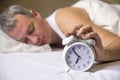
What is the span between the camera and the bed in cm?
88

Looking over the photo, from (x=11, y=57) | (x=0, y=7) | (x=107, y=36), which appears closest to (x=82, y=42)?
(x=107, y=36)

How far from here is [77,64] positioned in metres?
0.90

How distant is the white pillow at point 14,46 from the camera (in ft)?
4.12

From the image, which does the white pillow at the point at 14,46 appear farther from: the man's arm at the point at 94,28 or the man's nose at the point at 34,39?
the man's arm at the point at 94,28

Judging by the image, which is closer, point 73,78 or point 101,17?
point 73,78

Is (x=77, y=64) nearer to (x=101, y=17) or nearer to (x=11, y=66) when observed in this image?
(x=11, y=66)

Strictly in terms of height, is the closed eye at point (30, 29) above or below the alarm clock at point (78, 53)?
above

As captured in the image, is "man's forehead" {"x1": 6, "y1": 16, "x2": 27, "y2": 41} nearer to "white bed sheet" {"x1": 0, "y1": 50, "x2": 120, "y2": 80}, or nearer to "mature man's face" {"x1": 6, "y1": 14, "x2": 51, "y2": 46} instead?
"mature man's face" {"x1": 6, "y1": 14, "x2": 51, "y2": 46}

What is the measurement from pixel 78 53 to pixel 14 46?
0.49 meters

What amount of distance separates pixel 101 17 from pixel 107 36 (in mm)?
328

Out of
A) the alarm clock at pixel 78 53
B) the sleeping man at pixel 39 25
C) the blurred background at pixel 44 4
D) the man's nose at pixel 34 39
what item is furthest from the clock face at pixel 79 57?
the blurred background at pixel 44 4

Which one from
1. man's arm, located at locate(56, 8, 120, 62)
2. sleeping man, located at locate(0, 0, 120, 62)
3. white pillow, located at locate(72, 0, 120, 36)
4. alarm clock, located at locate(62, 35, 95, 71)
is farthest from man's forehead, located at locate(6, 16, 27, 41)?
alarm clock, located at locate(62, 35, 95, 71)

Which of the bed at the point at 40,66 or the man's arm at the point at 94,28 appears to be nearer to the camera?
the bed at the point at 40,66

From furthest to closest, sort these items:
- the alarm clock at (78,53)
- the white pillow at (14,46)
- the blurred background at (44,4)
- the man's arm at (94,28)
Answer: the blurred background at (44,4)
the white pillow at (14,46)
the man's arm at (94,28)
the alarm clock at (78,53)
